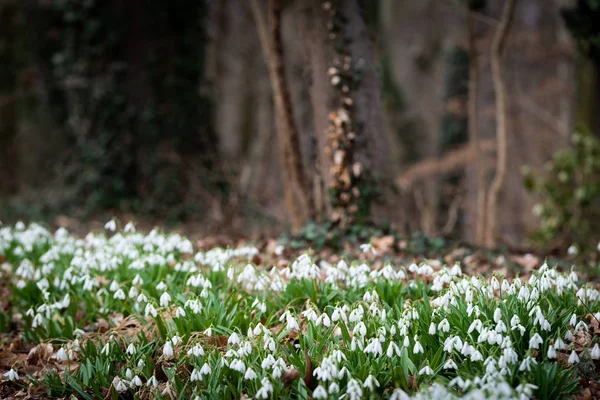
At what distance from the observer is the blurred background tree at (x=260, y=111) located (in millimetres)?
6570

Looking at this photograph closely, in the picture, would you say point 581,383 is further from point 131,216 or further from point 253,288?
point 131,216

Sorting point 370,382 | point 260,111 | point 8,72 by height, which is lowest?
point 370,382

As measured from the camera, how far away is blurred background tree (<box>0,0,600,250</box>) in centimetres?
657

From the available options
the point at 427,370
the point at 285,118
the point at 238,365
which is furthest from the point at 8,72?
the point at 427,370

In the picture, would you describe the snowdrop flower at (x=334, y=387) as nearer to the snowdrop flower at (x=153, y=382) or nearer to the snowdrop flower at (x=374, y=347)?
the snowdrop flower at (x=374, y=347)

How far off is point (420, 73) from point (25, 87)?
36.7 ft

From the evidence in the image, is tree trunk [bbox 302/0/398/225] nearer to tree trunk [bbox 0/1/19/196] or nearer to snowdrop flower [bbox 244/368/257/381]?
snowdrop flower [bbox 244/368/257/381]

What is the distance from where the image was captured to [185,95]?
10.6 meters

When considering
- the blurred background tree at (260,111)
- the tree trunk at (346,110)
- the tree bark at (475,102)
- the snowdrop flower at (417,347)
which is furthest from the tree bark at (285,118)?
the snowdrop flower at (417,347)

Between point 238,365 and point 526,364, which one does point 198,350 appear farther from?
point 526,364

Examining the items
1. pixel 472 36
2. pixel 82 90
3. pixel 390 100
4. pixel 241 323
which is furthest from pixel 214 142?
pixel 241 323

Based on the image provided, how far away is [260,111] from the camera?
16719 mm

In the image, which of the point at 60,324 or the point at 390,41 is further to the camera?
the point at 390,41

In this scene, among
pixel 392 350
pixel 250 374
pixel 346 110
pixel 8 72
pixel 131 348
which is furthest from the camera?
pixel 8 72
